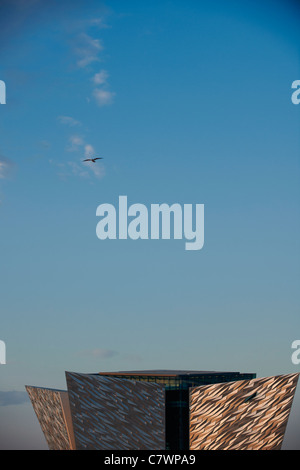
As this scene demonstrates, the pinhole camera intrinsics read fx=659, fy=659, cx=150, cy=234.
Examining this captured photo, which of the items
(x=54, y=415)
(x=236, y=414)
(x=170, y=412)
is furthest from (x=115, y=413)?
(x=236, y=414)

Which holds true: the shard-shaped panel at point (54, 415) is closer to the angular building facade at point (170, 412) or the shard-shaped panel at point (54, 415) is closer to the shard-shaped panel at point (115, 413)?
the angular building facade at point (170, 412)

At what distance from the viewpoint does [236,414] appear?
190ft

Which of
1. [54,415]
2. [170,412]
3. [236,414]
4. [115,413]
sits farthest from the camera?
[54,415]

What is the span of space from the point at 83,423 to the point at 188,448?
1015 cm

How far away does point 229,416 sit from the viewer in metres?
57.7

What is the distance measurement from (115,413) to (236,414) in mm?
10753

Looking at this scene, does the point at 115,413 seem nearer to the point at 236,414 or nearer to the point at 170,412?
the point at 170,412

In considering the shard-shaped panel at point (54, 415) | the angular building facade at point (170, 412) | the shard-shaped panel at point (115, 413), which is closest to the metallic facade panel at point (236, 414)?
the angular building facade at point (170, 412)

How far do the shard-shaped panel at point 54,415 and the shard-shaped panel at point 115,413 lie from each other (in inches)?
78.3

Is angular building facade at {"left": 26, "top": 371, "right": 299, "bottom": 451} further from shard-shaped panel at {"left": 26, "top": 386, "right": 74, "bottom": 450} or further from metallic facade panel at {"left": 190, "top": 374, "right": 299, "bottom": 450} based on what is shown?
shard-shaped panel at {"left": 26, "top": 386, "right": 74, "bottom": 450}

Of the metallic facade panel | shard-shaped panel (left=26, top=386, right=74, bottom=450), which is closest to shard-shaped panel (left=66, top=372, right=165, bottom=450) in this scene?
shard-shaped panel (left=26, top=386, right=74, bottom=450)
